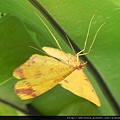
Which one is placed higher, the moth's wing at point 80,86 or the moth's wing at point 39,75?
the moth's wing at point 39,75

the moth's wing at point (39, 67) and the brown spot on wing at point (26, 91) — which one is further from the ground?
the moth's wing at point (39, 67)

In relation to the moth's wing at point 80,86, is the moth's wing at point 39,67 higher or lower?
higher

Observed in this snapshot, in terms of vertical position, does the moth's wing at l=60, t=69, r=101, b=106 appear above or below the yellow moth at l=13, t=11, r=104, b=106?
below

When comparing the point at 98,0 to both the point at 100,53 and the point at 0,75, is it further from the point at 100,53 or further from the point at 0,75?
the point at 0,75

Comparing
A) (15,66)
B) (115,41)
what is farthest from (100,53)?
(15,66)
